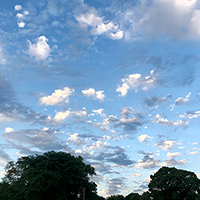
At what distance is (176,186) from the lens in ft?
170

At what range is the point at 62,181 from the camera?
Result: 148 ft

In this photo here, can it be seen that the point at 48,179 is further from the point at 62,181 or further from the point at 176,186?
the point at 176,186

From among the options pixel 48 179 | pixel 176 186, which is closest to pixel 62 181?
pixel 48 179

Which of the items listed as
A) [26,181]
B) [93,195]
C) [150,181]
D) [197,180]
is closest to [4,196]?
[26,181]

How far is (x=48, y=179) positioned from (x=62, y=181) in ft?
→ 10.7

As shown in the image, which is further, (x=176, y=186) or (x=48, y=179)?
(x=176, y=186)

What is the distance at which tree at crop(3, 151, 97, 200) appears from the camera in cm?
4291

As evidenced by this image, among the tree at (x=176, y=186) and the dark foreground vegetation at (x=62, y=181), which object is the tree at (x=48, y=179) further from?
the tree at (x=176, y=186)

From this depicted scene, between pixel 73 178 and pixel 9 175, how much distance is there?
2326 cm

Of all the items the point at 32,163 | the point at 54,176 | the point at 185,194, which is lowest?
the point at 185,194

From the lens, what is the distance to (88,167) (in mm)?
66125

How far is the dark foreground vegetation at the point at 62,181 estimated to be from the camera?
4341 centimetres

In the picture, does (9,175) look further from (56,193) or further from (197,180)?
(197,180)

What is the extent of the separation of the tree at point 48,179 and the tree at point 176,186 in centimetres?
1981
